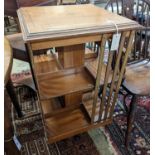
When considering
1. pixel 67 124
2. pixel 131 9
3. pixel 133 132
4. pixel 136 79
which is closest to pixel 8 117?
pixel 67 124

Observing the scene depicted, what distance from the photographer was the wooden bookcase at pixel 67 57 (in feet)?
2.48

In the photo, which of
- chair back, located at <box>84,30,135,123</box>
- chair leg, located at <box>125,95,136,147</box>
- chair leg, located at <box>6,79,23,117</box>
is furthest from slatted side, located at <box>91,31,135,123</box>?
chair leg, located at <box>6,79,23,117</box>

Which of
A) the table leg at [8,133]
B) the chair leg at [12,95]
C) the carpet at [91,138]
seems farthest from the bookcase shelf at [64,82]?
the carpet at [91,138]

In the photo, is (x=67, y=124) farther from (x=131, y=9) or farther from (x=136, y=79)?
(x=131, y=9)

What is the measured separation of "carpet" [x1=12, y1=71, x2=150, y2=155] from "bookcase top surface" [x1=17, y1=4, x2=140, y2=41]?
3.04 ft

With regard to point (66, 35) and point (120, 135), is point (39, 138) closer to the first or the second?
point (120, 135)

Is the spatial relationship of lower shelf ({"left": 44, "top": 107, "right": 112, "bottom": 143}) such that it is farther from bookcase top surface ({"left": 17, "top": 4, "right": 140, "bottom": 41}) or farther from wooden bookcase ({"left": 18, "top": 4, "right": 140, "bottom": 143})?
bookcase top surface ({"left": 17, "top": 4, "right": 140, "bottom": 41})

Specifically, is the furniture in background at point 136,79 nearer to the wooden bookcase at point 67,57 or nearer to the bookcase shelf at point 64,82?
the wooden bookcase at point 67,57

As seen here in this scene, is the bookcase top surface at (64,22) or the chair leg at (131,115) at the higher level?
the bookcase top surface at (64,22)

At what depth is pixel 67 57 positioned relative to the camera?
1.04 m

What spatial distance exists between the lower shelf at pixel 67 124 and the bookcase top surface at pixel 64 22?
66cm

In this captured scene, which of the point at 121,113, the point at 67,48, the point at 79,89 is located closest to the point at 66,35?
the point at 67,48

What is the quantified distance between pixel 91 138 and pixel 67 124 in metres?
0.32

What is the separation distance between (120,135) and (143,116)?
0.33 m
